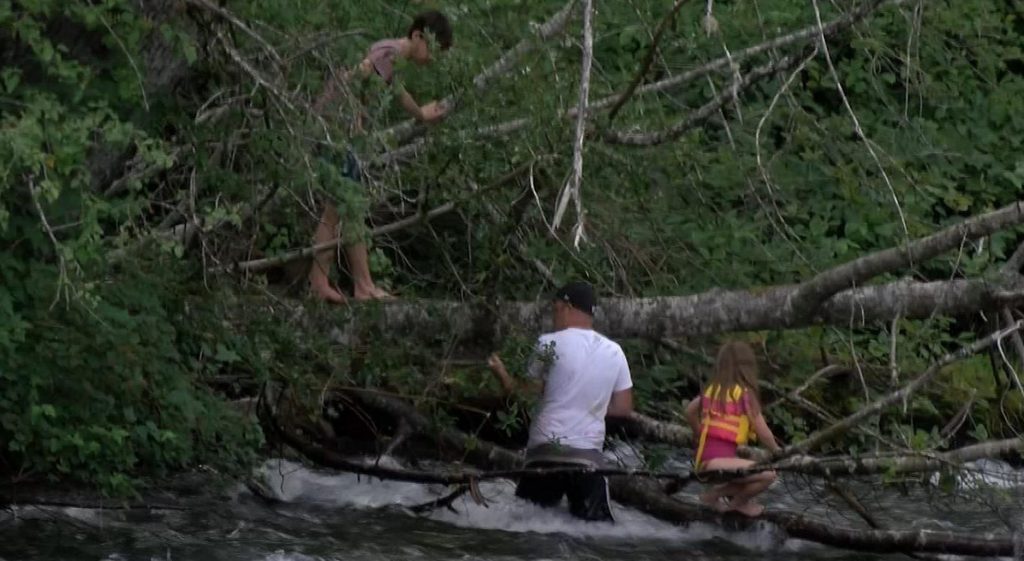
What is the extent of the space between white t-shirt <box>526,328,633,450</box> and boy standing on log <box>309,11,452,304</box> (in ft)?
2.86

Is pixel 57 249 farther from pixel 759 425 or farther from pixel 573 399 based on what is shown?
pixel 759 425

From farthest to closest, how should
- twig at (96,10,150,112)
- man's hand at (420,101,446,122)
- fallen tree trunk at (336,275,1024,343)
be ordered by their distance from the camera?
man's hand at (420,101,446,122), fallen tree trunk at (336,275,1024,343), twig at (96,10,150,112)

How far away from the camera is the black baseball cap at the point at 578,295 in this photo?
27.1 feet

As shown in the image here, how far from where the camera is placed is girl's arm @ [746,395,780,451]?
846 centimetres

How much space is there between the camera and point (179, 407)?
7.55 meters

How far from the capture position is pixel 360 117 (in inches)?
296

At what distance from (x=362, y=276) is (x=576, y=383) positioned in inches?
46.0

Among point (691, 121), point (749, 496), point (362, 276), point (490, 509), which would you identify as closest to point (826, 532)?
point (749, 496)

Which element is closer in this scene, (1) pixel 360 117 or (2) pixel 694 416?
(1) pixel 360 117

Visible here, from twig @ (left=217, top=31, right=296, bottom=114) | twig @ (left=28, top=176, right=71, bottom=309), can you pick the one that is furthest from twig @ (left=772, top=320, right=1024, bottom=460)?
twig @ (left=28, top=176, right=71, bottom=309)

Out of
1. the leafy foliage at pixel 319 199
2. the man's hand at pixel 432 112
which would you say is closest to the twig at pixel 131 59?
the leafy foliage at pixel 319 199

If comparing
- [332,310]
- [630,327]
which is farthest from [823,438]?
[332,310]

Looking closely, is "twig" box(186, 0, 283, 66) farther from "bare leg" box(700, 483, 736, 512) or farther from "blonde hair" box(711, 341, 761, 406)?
"bare leg" box(700, 483, 736, 512)

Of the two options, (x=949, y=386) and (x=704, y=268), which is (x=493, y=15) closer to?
(x=704, y=268)
